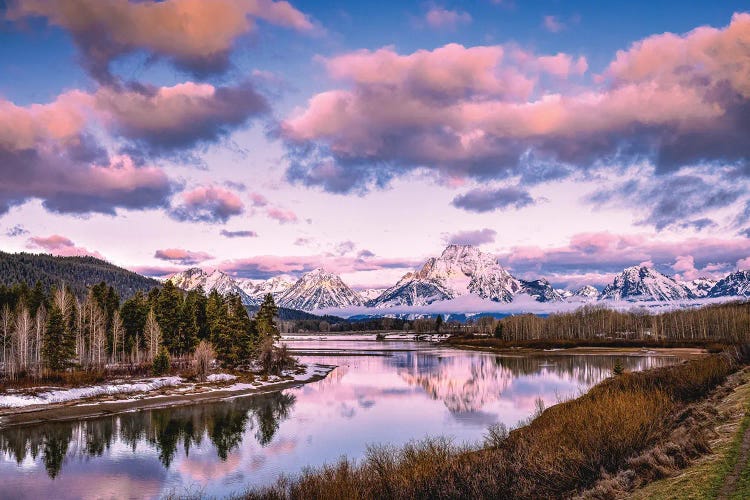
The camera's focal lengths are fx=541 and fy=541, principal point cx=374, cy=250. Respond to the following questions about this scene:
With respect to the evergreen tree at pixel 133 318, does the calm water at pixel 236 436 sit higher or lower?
lower

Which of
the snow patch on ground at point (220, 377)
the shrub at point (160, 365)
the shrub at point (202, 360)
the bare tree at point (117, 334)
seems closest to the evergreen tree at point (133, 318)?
the bare tree at point (117, 334)

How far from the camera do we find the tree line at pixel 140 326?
82562 millimetres

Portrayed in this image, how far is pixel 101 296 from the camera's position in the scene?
98688 mm

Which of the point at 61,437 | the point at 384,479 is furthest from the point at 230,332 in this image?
the point at 384,479

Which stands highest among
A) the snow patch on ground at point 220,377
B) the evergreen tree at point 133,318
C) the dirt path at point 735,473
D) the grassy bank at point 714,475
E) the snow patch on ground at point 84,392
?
the evergreen tree at point 133,318

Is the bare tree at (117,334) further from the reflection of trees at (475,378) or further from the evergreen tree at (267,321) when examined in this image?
the reflection of trees at (475,378)

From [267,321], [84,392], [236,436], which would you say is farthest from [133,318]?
[236,436]

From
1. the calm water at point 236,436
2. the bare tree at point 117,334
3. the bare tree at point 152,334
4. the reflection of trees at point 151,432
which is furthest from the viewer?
the bare tree at point 152,334

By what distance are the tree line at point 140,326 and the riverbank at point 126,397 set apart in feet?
25.7

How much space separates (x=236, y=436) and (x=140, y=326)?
60204 millimetres

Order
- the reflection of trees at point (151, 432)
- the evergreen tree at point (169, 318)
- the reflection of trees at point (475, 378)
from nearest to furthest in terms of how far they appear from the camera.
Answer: the reflection of trees at point (151, 432) → the reflection of trees at point (475, 378) → the evergreen tree at point (169, 318)

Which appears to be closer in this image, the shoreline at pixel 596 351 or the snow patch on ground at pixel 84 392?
the snow patch on ground at pixel 84 392

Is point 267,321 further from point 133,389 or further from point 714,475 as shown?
point 714,475

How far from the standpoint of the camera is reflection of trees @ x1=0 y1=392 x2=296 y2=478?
35.4 meters
